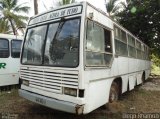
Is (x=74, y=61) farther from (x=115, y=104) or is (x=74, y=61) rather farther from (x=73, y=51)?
(x=115, y=104)

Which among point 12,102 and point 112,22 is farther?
point 12,102

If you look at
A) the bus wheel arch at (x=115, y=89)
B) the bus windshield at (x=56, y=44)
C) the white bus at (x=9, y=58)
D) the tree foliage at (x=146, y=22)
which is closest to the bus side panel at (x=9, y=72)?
Answer: the white bus at (x=9, y=58)

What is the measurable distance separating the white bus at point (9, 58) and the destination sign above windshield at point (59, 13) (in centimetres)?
399

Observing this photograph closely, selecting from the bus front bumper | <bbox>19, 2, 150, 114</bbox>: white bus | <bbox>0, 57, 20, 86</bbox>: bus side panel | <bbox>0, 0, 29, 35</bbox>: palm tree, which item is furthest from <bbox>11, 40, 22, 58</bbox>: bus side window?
<bbox>0, 0, 29, 35</bbox>: palm tree

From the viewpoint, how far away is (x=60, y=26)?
6.20 meters

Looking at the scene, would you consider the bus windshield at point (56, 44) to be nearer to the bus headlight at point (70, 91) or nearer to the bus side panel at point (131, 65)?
the bus headlight at point (70, 91)

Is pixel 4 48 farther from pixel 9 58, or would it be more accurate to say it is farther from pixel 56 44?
pixel 56 44

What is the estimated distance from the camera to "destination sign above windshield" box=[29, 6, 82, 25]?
235 inches

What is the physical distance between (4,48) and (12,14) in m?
19.8

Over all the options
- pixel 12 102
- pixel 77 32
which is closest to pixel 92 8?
pixel 77 32

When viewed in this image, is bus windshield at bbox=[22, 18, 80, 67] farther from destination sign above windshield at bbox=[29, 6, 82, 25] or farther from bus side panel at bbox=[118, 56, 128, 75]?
bus side panel at bbox=[118, 56, 128, 75]

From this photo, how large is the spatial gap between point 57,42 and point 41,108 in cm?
247

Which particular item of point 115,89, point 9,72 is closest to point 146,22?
point 9,72

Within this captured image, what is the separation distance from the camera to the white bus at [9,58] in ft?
34.4
